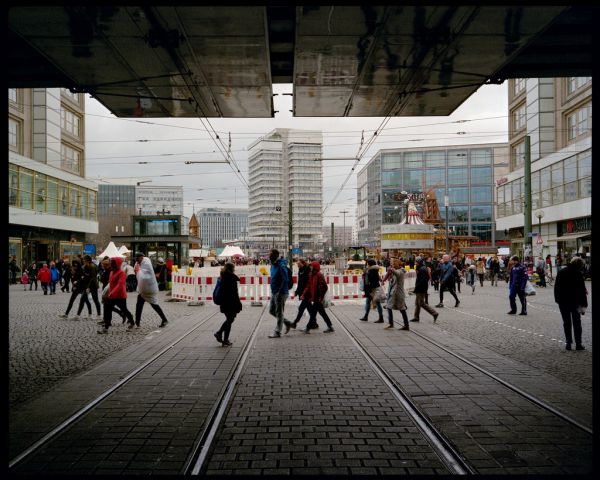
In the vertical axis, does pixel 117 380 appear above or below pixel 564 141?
below

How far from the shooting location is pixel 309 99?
10633 mm

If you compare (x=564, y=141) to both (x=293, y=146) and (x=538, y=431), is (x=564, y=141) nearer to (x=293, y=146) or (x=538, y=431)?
(x=293, y=146)

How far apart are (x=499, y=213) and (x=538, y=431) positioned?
4756 cm

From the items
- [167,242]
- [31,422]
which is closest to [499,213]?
[167,242]

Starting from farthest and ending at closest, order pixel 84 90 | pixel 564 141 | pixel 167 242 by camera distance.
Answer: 1. pixel 564 141
2. pixel 167 242
3. pixel 84 90

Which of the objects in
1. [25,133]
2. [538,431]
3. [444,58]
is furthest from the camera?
[25,133]

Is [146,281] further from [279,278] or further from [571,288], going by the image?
[571,288]

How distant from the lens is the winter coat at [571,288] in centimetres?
1005

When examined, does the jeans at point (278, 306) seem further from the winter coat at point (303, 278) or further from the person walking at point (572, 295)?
the person walking at point (572, 295)

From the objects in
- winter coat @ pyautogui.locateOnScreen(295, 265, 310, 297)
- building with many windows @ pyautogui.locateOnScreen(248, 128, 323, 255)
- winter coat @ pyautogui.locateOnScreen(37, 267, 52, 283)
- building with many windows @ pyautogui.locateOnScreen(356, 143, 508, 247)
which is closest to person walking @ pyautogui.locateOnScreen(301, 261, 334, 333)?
winter coat @ pyautogui.locateOnScreen(295, 265, 310, 297)

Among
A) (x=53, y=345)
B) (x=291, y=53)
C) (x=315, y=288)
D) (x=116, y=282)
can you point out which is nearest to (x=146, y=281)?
(x=116, y=282)

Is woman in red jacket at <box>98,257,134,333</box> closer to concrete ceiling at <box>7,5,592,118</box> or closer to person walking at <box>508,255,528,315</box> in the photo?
concrete ceiling at <box>7,5,592,118</box>

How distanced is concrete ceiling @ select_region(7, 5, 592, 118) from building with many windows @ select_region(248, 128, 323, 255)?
2825 centimetres

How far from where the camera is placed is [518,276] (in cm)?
1584
